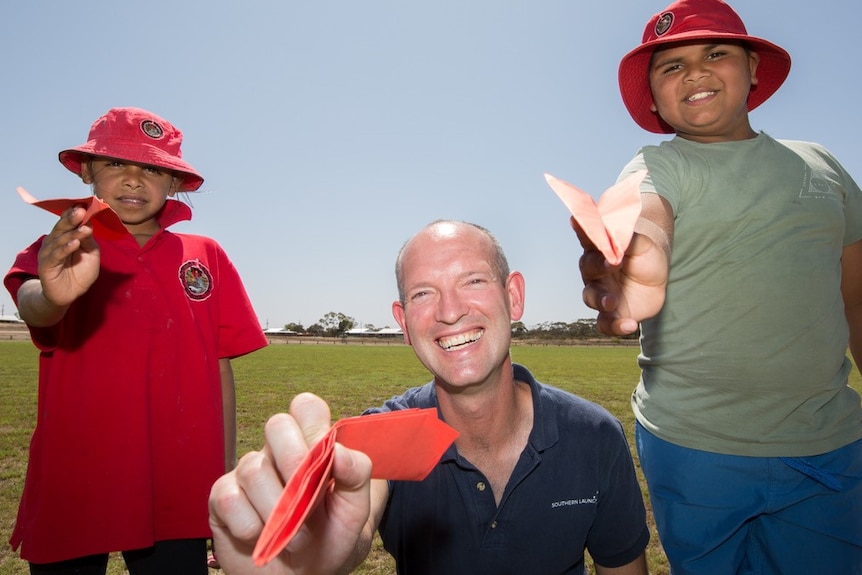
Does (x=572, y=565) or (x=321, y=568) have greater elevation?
(x=321, y=568)

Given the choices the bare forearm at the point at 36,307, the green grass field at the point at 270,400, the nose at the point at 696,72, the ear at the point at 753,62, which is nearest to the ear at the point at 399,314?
the bare forearm at the point at 36,307

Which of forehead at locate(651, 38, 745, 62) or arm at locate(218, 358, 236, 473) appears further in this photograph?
arm at locate(218, 358, 236, 473)

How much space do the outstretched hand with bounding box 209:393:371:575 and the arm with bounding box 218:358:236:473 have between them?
163 cm

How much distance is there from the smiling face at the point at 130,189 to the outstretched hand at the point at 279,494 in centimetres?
192

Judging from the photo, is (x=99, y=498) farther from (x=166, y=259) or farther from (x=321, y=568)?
(x=321, y=568)

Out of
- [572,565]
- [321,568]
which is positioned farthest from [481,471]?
[321,568]

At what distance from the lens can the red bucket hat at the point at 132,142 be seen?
2.55m

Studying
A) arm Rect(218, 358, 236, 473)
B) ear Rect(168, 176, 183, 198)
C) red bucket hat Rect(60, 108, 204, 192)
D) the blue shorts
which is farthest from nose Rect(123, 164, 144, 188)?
the blue shorts

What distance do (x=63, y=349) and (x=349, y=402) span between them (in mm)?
12964

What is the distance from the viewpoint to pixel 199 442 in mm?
2512

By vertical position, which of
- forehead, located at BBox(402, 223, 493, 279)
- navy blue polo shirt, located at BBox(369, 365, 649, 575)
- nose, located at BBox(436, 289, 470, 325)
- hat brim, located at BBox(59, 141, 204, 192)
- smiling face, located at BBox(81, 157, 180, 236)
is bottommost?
navy blue polo shirt, located at BBox(369, 365, 649, 575)

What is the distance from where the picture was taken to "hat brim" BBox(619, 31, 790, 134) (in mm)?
2031

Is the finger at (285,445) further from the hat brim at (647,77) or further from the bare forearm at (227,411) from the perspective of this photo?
the bare forearm at (227,411)

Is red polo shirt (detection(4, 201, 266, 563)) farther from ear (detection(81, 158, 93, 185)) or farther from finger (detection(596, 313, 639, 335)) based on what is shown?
finger (detection(596, 313, 639, 335))
